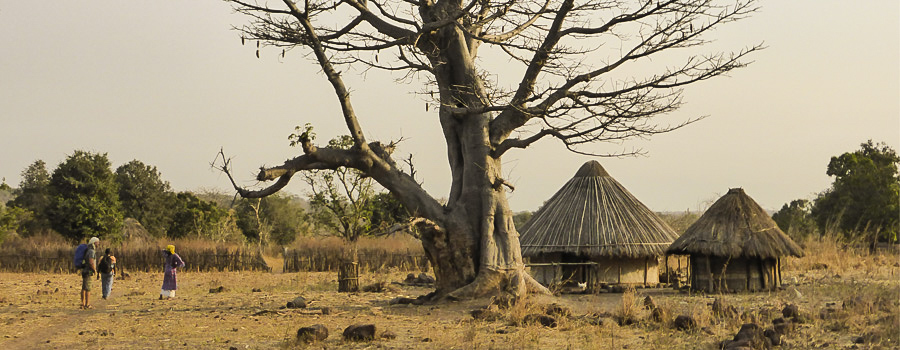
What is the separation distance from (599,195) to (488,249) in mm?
5968

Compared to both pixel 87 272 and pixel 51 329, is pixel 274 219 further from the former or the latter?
pixel 51 329

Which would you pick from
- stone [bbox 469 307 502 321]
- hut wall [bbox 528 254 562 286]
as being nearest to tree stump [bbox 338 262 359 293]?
hut wall [bbox 528 254 562 286]

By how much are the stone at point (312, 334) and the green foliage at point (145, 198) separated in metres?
29.3

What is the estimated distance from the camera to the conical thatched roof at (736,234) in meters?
15.0

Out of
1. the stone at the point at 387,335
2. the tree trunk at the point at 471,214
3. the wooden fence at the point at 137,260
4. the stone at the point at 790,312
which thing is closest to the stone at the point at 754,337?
the stone at the point at 790,312

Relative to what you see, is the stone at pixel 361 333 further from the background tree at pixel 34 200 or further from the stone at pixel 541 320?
the background tree at pixel 34 200

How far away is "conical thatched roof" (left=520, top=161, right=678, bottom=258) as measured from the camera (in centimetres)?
1734

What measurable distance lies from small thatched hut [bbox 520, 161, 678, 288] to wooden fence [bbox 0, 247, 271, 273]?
9423mm

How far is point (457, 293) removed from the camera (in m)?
12.8

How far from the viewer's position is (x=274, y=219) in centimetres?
4791

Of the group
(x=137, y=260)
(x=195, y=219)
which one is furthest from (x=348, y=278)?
(x=195, y=219)

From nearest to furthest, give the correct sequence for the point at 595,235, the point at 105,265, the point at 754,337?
the point at 754,337 → the point at 105,265 → the point at 595,235

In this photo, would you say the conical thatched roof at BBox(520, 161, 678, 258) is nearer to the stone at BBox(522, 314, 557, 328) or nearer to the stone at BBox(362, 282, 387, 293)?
the stone at BBox(362, 282, 387, 293)

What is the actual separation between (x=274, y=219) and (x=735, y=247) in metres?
35.7
